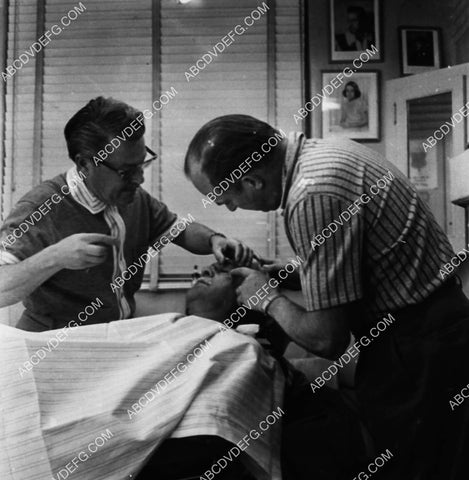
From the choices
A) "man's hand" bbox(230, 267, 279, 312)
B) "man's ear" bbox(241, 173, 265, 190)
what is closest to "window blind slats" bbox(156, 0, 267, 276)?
"man's hand" bbox(230, 267, 279, 312)

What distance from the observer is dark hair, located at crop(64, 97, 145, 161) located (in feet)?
6.33

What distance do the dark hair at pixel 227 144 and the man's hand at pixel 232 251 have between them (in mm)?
681

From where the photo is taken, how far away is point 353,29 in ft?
7.19

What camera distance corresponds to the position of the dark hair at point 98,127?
1.93 meters

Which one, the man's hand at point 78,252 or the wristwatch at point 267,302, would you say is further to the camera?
the man's hand at point 78,252

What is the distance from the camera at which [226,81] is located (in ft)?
7.43

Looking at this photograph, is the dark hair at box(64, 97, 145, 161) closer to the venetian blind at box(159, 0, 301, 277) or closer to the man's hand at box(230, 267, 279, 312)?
the venetian blind at box(159, 0, 301, 277)

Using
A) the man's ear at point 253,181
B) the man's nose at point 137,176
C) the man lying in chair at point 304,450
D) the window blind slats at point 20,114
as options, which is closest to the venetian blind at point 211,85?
the man's nose at point 137,176

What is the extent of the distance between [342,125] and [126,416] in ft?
4.83

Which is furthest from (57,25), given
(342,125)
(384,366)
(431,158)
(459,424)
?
(459,424)

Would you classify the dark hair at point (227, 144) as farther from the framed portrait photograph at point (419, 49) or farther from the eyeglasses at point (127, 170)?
the framed portrait photograph at point (419, 49)

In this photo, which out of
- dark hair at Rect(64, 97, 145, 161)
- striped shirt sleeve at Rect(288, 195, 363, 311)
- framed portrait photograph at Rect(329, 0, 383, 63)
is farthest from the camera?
framed portrait photograph at Rect(329, 0, 383, 63)

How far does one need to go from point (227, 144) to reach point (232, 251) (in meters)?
0.77

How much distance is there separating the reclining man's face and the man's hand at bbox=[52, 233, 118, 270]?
33cm
